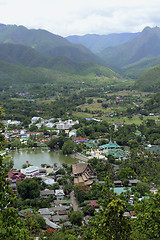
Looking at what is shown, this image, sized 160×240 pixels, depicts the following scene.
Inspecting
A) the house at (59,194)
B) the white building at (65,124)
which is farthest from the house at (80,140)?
the house at (59,194)

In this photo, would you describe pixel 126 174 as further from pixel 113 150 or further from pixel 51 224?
pixel 51 224

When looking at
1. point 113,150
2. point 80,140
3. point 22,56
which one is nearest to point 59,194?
point 113,150

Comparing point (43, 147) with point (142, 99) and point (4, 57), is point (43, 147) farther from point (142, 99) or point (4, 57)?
point (4, 57)

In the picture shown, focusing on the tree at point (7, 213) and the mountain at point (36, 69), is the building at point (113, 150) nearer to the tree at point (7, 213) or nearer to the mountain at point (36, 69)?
the tree at point (7, 213)

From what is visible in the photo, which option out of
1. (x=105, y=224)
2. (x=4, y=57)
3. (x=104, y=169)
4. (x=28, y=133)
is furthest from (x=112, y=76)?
(x=105, y=224)

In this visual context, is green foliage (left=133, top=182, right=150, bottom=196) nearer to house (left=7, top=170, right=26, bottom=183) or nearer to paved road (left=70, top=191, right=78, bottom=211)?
paved road (left=70, top=191, right=78, bottom=211)

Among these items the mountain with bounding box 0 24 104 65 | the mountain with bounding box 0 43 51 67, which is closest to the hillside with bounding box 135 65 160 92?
the mountain with bounding box 0 43 51 67

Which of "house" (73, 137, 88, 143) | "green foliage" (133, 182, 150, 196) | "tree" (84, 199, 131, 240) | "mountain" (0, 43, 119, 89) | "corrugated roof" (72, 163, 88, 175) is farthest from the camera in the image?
"mountain" (0, 43, 119, 89)
